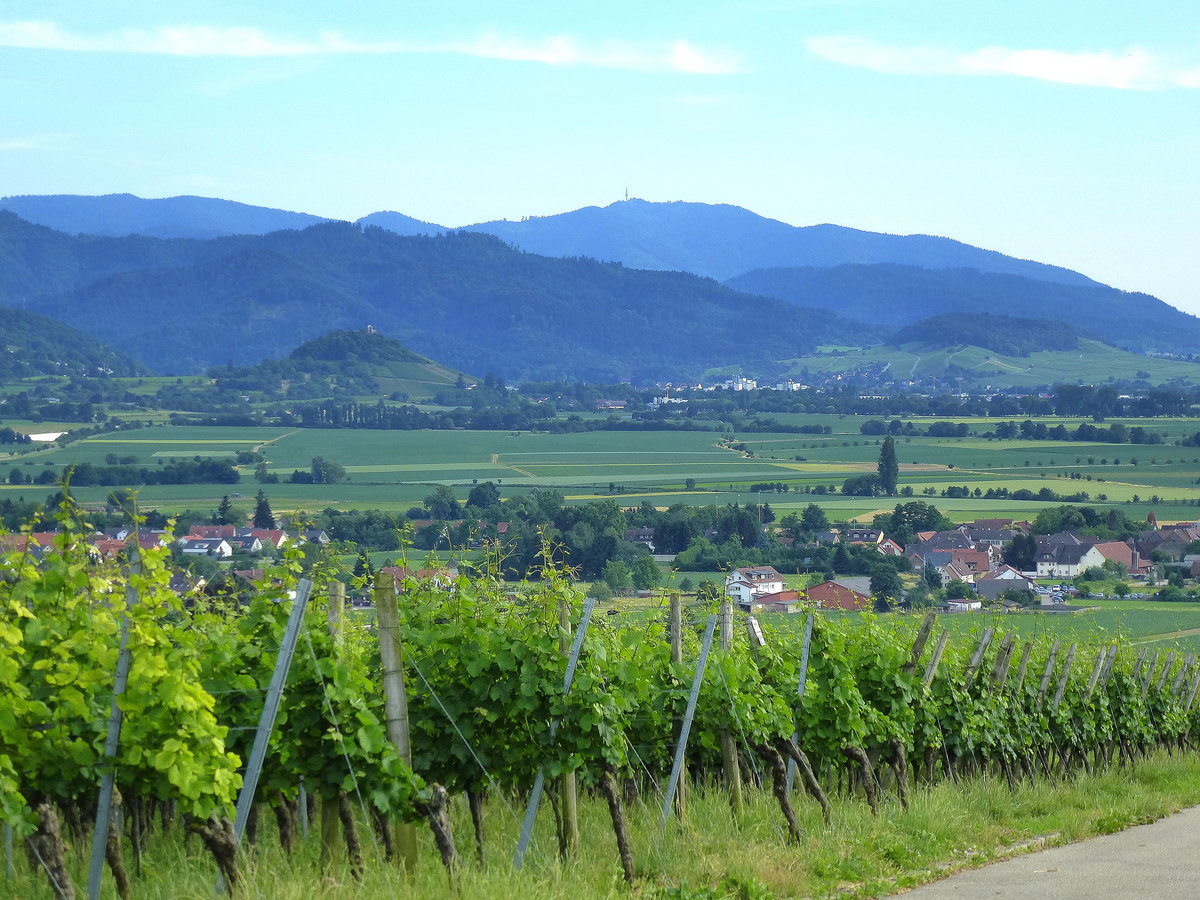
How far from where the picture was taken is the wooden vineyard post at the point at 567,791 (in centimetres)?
752

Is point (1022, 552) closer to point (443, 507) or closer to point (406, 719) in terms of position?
point (443, 507)

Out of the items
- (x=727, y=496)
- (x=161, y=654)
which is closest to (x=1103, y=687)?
(x=161, y=654)

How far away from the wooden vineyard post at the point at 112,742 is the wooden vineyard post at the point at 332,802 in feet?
3.71

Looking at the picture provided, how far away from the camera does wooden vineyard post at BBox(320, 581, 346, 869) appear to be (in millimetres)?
6664

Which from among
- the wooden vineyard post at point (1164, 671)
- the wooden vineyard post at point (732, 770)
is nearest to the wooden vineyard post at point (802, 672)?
the wooden vineyard post at point (732, 770)

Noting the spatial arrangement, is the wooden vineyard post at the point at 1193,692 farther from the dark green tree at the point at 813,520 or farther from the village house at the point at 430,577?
the dark green tree at the point at 813,520

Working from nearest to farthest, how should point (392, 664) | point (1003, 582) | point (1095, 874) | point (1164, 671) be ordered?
point (392, 664) < point (1095, 874) < point (1164, 671) < point (1003, 582)

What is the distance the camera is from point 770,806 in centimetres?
905

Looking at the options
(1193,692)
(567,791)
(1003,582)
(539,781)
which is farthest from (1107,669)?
(1003,582)

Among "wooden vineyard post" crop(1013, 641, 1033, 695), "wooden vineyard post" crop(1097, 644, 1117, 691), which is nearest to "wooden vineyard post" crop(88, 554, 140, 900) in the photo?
"wooden vineyard post" crop(1013, 641, 1033, 695)

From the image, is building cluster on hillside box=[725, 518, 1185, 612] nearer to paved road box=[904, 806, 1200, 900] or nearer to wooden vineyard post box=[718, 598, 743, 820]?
paved road box=[904, 806, 1200, 900]

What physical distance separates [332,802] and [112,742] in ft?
4.71

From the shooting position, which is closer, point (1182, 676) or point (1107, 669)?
point (1107, 669)

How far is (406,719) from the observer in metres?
6.66
